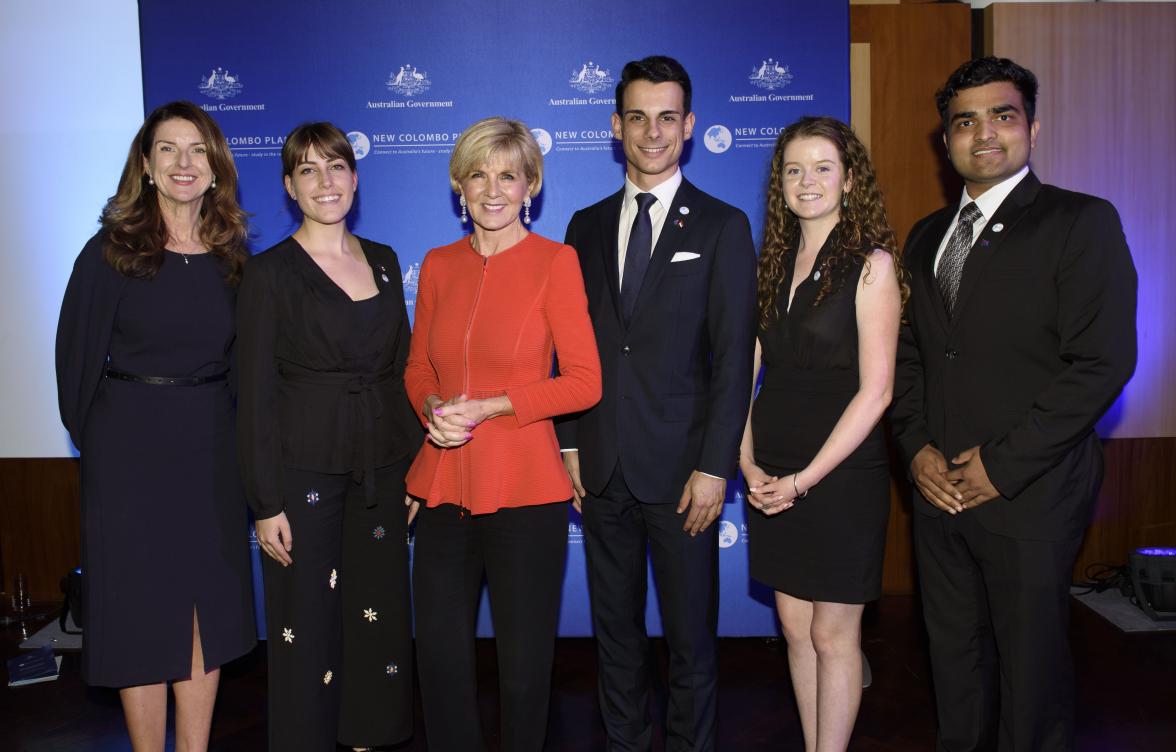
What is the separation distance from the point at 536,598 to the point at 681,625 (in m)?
0.51

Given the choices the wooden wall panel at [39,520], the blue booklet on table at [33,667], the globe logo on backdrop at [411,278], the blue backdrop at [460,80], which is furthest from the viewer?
the wooden wall panel at [39,520]

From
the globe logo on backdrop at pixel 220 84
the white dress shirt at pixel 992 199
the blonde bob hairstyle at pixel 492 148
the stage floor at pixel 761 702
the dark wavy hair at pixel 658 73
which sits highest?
the globe logo on backdrop at pixel 220 84

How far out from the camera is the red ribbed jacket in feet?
7.94

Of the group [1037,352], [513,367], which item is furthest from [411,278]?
[1037,352]

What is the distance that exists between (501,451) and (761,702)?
1.84 m

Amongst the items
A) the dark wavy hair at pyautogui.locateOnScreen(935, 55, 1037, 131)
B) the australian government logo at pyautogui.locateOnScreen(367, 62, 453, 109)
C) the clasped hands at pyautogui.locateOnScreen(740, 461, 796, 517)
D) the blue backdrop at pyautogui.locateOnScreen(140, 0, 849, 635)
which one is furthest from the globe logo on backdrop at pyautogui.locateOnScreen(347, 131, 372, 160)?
the dark wavy hair at pyautogui.locateOnScreen(935, 55, 1037, 131)

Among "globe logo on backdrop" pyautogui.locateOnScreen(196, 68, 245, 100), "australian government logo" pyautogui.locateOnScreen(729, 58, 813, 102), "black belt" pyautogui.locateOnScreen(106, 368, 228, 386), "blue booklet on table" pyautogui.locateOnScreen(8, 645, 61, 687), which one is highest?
"globe logo on backdrop" pyautogui.locateOnScreen(196, 68, 245, 100)

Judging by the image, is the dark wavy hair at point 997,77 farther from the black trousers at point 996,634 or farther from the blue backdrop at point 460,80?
the blue backdrop at point 460,80

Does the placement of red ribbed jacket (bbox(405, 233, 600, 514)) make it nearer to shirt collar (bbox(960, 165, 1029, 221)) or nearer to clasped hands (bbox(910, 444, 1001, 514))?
clasped hands (bbox(910, 444, 1001, 514))

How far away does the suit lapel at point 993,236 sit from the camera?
2500 millimetres

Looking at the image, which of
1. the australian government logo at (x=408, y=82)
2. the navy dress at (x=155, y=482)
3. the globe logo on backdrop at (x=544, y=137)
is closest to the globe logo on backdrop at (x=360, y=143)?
the australian government logo at (x=408, y=82)

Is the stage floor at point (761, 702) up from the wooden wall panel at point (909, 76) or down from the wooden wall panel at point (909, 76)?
down

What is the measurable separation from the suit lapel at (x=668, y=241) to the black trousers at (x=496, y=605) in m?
0.66

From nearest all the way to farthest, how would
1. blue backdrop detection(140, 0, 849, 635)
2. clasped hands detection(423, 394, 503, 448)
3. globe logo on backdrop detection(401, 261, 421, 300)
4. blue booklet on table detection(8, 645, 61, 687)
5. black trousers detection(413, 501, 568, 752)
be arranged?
clasped hands detection(423, 394, 503, 448) < black trousers detection(413, 501, 568, 752) < blue booklet on table detection(8, 645, 61, 687) < blue backdrop detection(140, 0, 849, 635) < globe logo on backdrop detection(401, 261, 421, 300)
